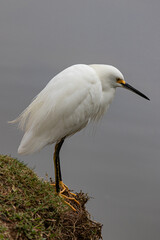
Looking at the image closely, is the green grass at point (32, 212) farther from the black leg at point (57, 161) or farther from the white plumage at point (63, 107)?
the white plumage at point (63, 107)

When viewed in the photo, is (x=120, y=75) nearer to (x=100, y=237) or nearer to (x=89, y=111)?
(x=89, y=111)

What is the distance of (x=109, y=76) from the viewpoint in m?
4.27

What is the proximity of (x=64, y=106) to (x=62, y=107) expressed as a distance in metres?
0.03

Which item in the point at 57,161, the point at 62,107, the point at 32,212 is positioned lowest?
the point at 32,212

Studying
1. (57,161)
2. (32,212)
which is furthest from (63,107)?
(32,212)

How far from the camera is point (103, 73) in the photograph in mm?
4246

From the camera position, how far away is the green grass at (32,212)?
2975mm

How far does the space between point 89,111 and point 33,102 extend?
777 millimetres

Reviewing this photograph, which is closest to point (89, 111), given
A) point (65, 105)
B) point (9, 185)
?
point (65, 105)

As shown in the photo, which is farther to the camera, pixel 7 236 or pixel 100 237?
pixel 100 237

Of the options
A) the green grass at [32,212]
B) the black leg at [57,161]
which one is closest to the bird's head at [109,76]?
the black leg at [57,161]

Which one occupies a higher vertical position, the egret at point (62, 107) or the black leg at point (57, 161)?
the egret at point (62, 107)

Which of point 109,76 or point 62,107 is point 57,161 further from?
point 109,76

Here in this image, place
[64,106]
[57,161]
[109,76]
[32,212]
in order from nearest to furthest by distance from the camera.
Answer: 1. [32,212]
2. [64,106]
3. [57,161]
4. [109,76]
